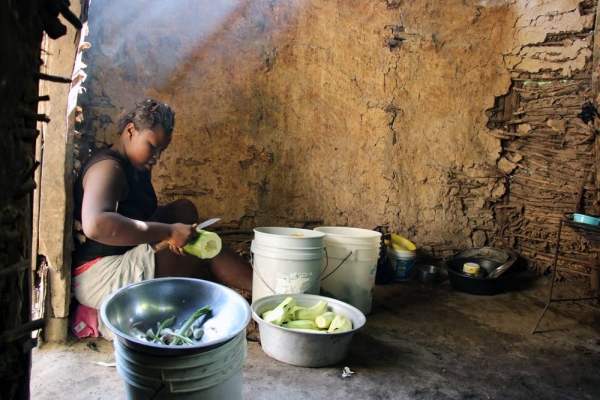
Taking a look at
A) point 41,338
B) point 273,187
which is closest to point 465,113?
point 273,187

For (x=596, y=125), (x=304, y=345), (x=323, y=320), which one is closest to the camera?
(x=304, y=345)

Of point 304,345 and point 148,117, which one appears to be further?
point 148,117

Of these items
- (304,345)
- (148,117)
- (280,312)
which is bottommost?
(304,345)

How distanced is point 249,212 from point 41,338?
75.6 inches

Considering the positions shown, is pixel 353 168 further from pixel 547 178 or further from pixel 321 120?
pixel 547 178

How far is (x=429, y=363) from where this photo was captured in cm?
232

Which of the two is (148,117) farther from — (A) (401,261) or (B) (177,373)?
(A) (401,261)

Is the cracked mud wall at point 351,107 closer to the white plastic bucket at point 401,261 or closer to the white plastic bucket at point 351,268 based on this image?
the white plastic bucket at point 401,261

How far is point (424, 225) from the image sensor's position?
4.09 m

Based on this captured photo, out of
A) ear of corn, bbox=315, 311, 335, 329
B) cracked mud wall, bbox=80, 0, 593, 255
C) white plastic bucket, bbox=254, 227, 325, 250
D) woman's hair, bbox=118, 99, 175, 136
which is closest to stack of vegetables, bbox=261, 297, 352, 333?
ear of corn, bbox=315, 311, 335, 329

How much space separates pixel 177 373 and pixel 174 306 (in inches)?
15.4

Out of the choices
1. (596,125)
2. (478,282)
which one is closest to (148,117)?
(478,282)

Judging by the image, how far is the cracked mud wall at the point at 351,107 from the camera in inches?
144

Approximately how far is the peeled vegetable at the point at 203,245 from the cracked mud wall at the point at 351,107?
1.51m
